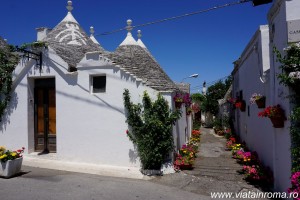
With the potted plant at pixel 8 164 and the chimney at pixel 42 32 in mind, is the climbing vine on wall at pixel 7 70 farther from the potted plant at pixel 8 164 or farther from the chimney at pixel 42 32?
the chimney at pixel 42 32

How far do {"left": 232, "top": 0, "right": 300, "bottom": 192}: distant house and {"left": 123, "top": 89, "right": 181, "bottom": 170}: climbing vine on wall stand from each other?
3031 millimetres

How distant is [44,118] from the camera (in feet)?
35.7

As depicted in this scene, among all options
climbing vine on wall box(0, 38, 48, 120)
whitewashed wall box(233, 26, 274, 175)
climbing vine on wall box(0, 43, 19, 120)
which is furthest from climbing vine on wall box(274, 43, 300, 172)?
climbing vine on wall box(0, 43, 19, 120)

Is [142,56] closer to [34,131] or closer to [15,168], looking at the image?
[34,131]

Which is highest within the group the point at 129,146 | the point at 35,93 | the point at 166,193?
the point at 35,93

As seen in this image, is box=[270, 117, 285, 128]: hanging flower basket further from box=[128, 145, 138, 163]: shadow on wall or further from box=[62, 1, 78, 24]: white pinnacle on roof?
A: box=[62, 1, 78, 24]: white pinnacle on roof

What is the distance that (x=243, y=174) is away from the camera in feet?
29.4

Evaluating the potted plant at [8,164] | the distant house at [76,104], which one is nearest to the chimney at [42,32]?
the distant house at [76,104]

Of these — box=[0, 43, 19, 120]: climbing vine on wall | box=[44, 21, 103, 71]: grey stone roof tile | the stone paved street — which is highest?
box=[44, 21, 103, 71]: grey stone roof tile

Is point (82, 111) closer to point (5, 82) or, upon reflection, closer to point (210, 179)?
point (5, 82)

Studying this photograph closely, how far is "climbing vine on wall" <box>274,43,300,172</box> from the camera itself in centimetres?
512

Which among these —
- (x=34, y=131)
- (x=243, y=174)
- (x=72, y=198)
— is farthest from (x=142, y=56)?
(x=72, y=198)

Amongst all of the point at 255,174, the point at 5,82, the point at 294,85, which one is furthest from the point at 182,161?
the point at 5,82

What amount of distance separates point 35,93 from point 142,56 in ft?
17.3
